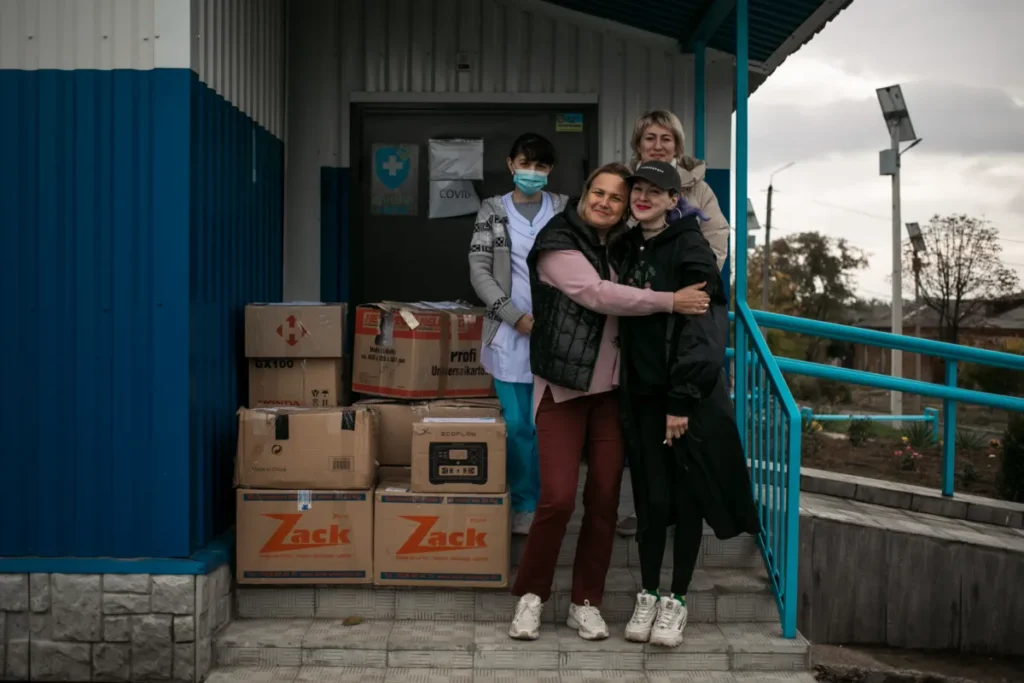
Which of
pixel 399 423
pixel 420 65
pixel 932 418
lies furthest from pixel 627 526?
pixel 932 418

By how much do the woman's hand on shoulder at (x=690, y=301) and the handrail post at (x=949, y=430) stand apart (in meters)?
2.50

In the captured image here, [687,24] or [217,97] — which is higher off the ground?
[687,24]

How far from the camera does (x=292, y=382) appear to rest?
14.9 ft

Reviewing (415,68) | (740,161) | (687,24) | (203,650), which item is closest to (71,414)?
(203,650)

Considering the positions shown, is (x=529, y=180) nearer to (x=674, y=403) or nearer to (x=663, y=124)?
(x=663, y=124)

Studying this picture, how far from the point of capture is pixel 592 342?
3.65m

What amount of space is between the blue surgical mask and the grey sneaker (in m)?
1.60

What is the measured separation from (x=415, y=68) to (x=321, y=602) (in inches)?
124

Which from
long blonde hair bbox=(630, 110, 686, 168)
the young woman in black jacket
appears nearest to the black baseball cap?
the young woman in black jacket

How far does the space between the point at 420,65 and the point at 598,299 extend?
2.72m

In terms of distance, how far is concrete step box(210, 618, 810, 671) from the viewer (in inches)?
148

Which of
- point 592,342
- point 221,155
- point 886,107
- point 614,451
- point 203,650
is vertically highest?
point 886,107

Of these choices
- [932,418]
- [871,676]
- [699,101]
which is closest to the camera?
[871,676]

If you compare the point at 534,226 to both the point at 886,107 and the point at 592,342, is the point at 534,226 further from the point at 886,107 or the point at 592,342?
the point at 886,107
